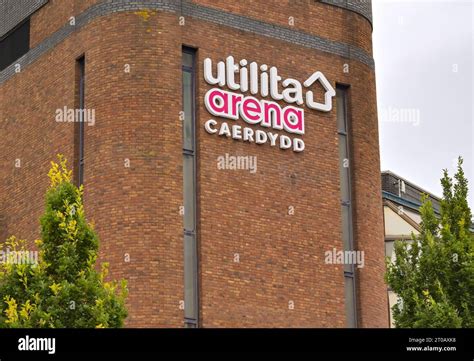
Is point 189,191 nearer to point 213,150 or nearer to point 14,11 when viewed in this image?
point 213,150

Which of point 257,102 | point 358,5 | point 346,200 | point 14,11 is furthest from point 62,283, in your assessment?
point 14,11

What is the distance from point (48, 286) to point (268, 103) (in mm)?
14030

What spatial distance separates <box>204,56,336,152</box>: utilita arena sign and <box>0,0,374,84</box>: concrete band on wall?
3.71 ft

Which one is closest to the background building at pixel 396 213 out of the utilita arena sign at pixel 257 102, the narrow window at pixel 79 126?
the utilita arena sign at pixel 257 102

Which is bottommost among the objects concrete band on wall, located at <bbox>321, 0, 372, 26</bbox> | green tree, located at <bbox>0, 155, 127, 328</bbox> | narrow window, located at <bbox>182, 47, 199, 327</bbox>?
green tree, located at <bbox>0, 155, 127, 328</bbox>

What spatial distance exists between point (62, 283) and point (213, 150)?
12055mm

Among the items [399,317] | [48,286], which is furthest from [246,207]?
[48,286]

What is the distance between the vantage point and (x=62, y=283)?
73.2ft

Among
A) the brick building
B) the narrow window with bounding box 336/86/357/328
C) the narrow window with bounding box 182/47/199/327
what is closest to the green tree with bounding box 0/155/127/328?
the brick building

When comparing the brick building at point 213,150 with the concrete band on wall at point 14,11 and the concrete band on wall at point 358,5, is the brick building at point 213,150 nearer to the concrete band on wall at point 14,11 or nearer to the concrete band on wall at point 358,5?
the concrete band on wall at point 358,5

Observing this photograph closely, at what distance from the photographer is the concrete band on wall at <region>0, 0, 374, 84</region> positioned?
1342 inches

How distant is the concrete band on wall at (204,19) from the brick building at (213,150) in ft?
0.17

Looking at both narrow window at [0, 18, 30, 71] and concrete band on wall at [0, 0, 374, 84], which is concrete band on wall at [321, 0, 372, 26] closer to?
concrete band on wall at [0, 0, 374, 84]
